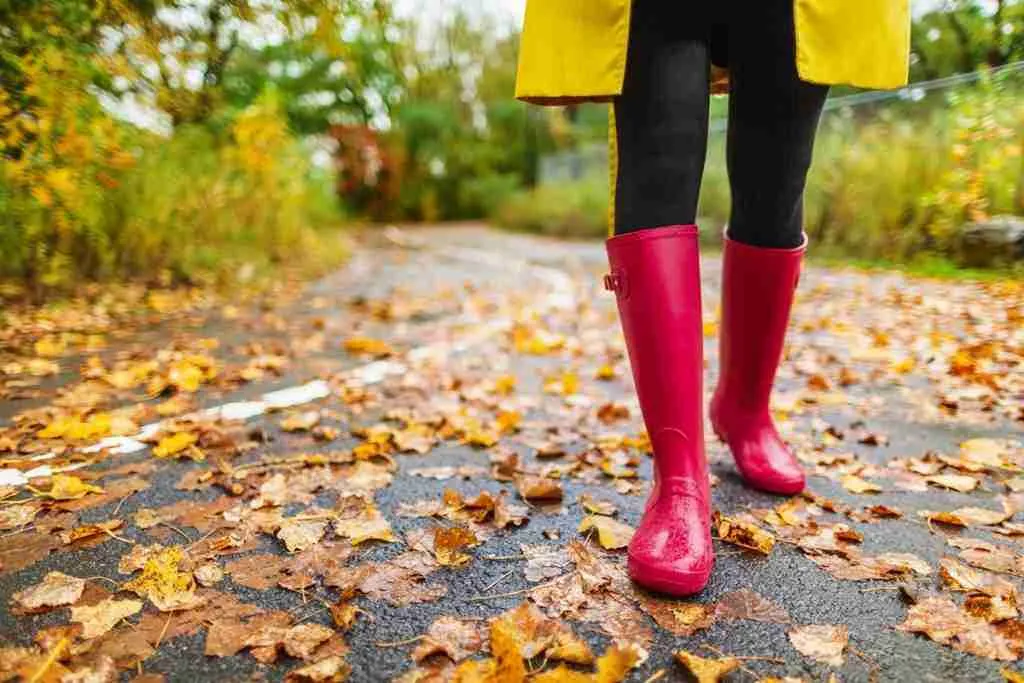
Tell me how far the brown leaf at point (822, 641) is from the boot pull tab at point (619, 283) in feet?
1.94

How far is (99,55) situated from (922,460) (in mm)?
2842

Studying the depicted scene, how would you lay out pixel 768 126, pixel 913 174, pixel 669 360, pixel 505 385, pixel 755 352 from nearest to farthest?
pixel 669 360, pixel 768 126, pixel 755 352, pixel 505 385, pixel 913 174

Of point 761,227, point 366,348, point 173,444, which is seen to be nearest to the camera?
point 761,227

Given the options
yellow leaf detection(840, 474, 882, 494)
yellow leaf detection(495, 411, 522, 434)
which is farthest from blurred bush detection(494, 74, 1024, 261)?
yellow leaf detection(495, 411, 522, 434)

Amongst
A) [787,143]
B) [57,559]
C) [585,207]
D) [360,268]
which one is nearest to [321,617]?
[57,559]

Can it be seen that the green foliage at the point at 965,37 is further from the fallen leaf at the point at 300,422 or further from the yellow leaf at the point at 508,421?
the fallen leaf at the point at 300,422

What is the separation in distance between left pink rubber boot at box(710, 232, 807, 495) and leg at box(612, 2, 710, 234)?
1.02 ft

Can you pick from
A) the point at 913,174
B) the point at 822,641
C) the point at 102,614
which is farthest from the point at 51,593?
the point at 913,174

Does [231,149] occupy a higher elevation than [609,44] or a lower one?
higher

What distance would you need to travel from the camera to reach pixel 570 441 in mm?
1925

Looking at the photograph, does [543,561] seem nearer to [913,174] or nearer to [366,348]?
[366,348]

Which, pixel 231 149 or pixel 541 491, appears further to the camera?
pixel 231 149

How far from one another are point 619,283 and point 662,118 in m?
0.29

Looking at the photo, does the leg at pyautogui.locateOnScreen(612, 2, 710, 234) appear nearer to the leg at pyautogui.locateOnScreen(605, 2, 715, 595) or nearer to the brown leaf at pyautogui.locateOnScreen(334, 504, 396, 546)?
the leg at pyautogui.locateOnScreen(605, 2, 715, 595)
